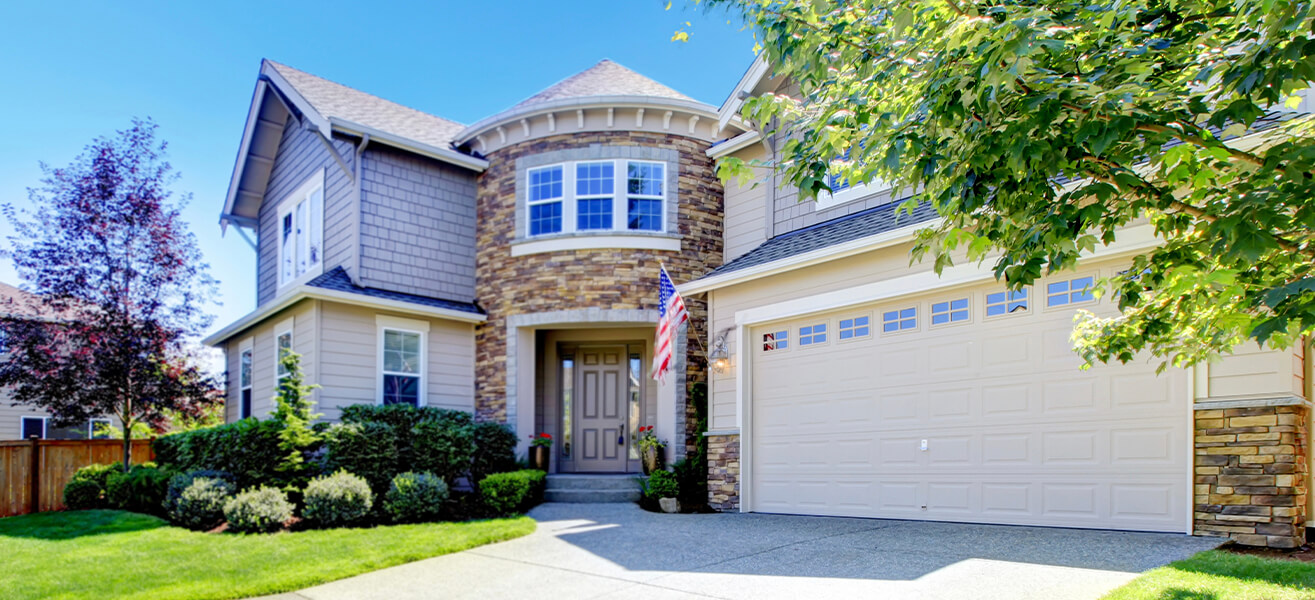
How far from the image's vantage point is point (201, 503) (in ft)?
35.7

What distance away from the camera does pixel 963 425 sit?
30.4 ft

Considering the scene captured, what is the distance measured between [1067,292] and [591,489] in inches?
287

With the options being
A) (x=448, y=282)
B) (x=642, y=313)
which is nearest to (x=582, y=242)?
(x=642, y=313)

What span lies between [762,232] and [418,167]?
588cm

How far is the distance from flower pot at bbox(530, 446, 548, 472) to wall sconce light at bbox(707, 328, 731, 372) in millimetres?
3343

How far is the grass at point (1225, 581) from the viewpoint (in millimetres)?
5215

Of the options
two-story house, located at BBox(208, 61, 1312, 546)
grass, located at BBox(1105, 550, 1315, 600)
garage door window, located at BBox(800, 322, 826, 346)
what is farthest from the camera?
garage door window, located at BBox(800, 322, 826, 346)

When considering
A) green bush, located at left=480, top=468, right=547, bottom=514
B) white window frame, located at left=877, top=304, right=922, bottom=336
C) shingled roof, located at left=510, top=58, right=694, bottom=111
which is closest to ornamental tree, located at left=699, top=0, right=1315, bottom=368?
white window frame, located at left=877, top=304, right=922, bottom=336

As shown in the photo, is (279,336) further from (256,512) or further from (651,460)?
(651,460)

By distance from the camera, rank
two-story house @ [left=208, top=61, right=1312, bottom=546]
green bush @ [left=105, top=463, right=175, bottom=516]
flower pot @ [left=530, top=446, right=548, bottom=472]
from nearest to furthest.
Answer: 1. two-story house @ [left=208, top=61, right=1312, bottom=546]
2. green bush @ [left=105, top=463, right=175, bottom=516]
3. flower pot @ [left=530, top=446, right=548, bottom=472]

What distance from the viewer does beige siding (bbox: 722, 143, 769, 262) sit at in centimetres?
1369

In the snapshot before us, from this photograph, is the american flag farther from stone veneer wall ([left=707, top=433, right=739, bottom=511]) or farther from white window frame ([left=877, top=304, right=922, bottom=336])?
white window frame ([left=877, top=304, right=922, bottom=336])

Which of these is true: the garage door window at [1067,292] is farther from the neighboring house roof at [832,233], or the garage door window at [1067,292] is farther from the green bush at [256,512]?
the green bush at [256,512]

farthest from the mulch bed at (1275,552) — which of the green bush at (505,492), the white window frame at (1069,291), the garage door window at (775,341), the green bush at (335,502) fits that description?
the green bush at (335,502)
